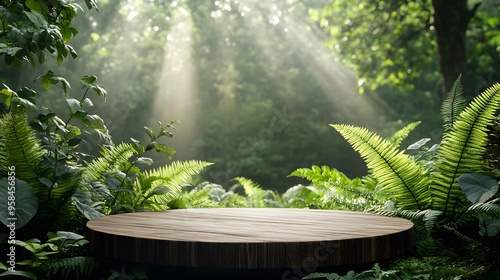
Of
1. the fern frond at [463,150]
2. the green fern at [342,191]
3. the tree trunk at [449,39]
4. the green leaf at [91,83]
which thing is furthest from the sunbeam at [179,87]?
the fern frond at [463,150]

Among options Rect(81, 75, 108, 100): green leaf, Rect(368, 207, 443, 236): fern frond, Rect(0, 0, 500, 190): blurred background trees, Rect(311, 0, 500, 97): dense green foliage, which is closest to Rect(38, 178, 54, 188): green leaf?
Rect(81, 75, 108, 100): green leaf

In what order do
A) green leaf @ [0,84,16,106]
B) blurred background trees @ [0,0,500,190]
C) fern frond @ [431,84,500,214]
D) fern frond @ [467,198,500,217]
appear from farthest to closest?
blurred background trees @ [0,0,500,190] < fern frond @ [431,84,500,214] < green leaf @ [0,84,16,106] < fern frond @ [467,198,500,217]

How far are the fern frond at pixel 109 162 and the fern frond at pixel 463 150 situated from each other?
6.62 feet

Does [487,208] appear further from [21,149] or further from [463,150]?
[21,149]

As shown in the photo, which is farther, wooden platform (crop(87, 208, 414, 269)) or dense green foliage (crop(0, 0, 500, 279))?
dense green foliage (crop(0, 0, 500, 279))

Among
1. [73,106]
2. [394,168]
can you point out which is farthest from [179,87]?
[394,168]

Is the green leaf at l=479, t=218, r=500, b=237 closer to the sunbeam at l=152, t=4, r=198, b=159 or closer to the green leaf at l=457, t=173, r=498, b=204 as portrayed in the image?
the green leaf at l=457, t=173, r=498, b=204

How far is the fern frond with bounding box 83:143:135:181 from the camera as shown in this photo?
369cm

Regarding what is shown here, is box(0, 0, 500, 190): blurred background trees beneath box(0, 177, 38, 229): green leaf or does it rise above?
above

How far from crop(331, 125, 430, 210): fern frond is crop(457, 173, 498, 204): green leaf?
32 cm

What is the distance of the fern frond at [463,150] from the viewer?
10.2ft

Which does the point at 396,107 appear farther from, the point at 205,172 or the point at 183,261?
the point at 183,261

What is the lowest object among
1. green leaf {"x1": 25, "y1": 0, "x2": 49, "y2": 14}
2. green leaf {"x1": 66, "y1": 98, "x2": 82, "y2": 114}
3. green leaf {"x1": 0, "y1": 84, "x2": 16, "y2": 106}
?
green leaf {"x1": 66, "y1": 98, "x2": 82, "y2": 114}

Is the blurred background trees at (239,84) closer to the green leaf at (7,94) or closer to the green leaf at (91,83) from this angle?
the green leaf at (91,83)
